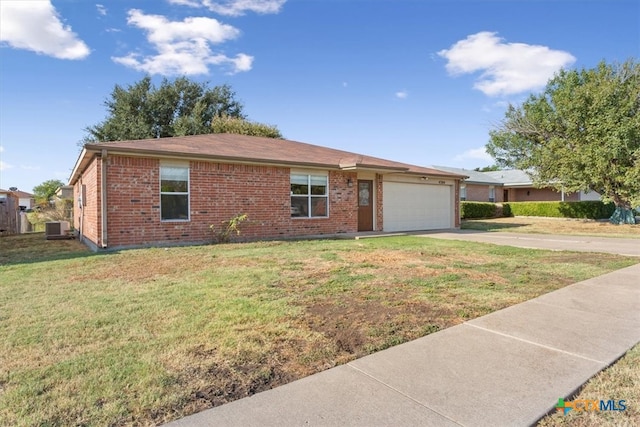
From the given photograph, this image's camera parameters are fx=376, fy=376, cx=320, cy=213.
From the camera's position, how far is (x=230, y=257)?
8617 millimetres

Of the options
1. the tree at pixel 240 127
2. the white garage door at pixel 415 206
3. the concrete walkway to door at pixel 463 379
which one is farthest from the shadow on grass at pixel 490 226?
the tree at pixel 240 127

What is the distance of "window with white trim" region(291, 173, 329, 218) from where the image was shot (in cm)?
1341

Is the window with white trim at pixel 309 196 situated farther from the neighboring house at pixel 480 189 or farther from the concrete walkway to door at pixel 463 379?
the neighboring house at pixel 480 189

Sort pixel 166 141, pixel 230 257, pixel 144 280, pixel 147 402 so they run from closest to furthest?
pixel 147 402
pixel 144 280
pixel 230 257
pixel 166 141

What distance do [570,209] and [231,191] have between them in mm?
25369

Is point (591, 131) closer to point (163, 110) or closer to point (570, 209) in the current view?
point (570, 209)

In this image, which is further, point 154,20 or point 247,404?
point 154,20

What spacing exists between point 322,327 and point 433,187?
15.0 meters

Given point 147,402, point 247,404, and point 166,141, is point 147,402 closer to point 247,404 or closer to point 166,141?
point 247,404

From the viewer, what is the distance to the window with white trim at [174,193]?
1095 cm

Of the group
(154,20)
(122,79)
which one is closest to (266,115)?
(122,79)

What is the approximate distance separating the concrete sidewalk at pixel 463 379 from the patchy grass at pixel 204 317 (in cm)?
21

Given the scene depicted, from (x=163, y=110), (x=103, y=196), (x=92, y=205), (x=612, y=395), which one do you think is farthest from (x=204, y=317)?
(x=163, y=110)

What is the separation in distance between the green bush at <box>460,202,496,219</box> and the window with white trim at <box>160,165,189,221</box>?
21.0 meters
